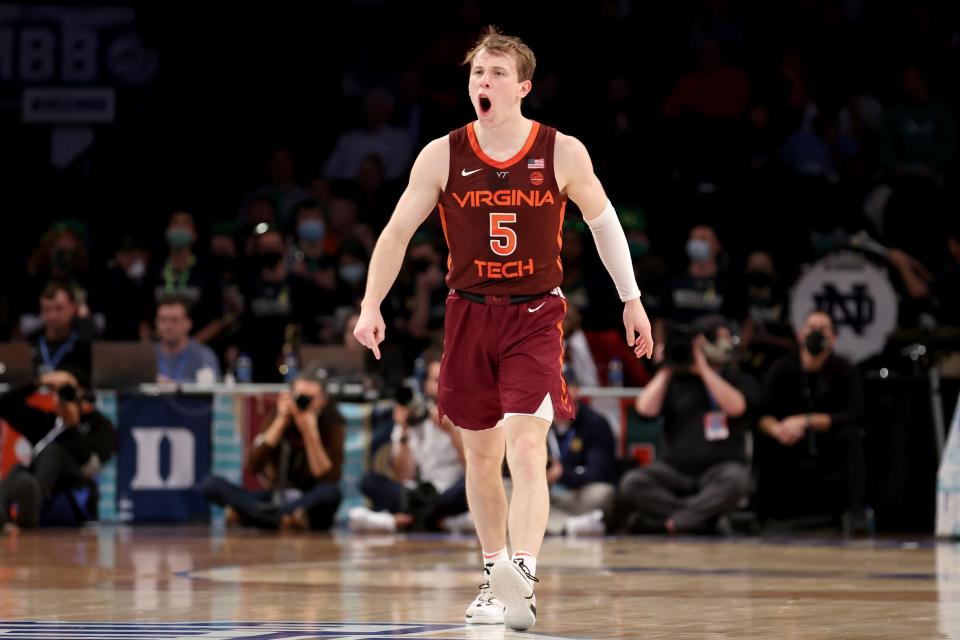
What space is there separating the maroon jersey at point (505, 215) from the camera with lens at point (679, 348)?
6.57 m

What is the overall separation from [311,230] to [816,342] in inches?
217

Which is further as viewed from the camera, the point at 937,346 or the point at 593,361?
the point at 593,361

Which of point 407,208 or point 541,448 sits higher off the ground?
point 407,208

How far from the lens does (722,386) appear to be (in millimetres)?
13102

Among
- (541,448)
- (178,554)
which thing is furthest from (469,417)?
(178,554)

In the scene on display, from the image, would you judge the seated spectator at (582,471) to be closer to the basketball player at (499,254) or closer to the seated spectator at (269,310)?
the seated spectator at (269,310)

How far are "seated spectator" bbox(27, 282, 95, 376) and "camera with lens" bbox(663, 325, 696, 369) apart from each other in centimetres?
472

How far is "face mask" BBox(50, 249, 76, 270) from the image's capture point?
1681 cm

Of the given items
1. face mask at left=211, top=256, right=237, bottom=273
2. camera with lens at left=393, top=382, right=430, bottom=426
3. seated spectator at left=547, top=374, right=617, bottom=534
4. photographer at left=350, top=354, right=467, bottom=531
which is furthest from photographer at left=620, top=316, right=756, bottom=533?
face mask at left=211, top=256, right=237, bottom=273

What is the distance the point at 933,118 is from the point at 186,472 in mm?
8107

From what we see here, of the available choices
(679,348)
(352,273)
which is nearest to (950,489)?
(679,348)

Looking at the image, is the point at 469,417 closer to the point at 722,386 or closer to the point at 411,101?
the point at 722,386

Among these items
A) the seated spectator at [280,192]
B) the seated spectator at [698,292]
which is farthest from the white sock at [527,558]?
the seated spectator at [280,192]

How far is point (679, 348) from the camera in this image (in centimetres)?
1331
